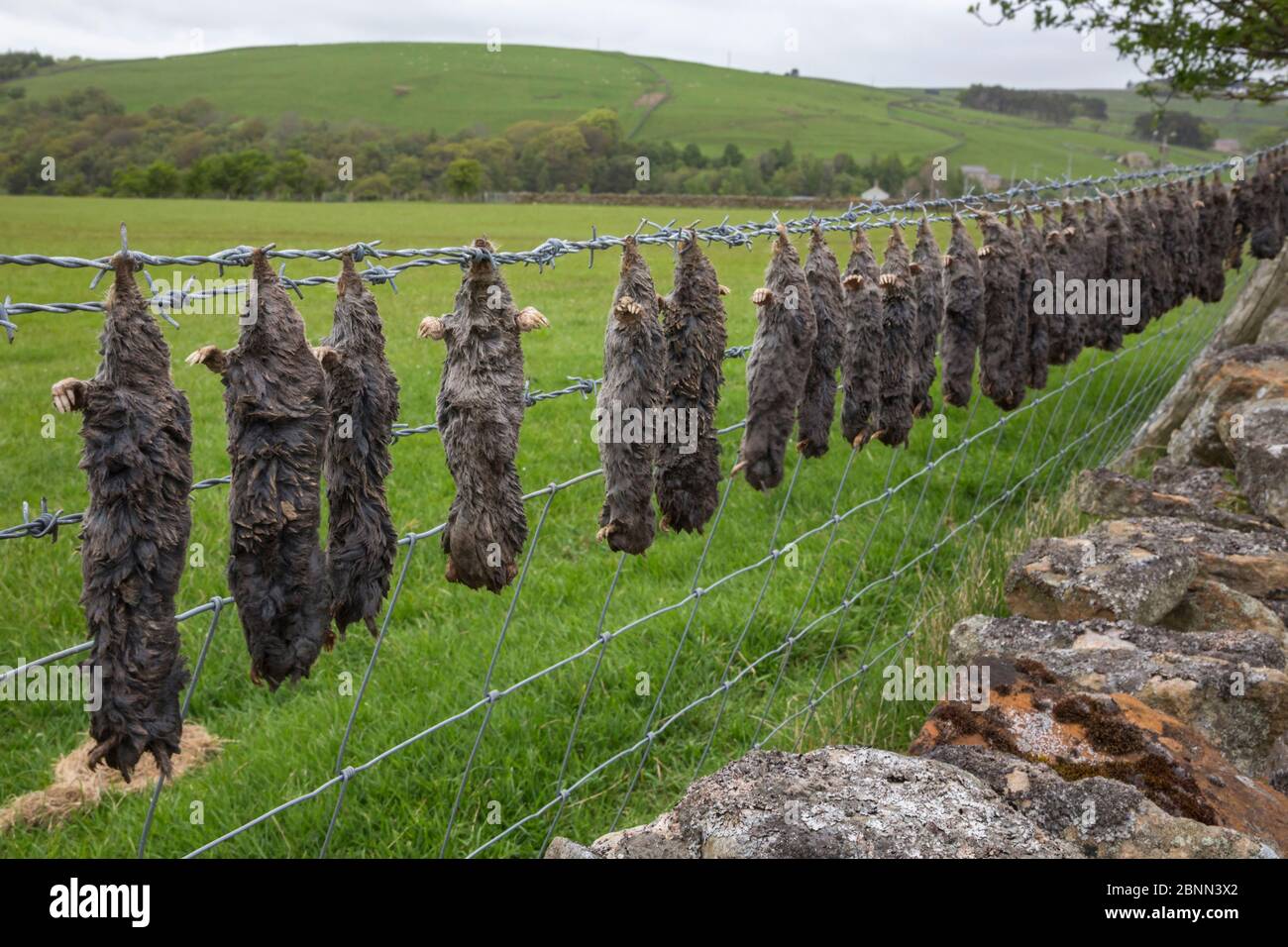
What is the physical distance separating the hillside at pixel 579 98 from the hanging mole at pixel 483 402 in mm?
56922

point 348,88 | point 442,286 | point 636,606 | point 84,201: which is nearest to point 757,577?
point 636,606

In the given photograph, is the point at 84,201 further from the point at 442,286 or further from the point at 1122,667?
the point at 1122,667

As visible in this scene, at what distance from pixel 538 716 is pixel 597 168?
24.9 m

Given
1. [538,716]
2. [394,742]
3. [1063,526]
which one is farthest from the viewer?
[1063,526]

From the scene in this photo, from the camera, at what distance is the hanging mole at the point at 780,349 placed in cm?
384

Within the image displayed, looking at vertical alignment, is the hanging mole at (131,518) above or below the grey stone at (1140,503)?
above

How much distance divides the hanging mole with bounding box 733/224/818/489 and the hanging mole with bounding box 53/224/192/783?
7.28ft

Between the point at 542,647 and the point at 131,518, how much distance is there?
4111 mm

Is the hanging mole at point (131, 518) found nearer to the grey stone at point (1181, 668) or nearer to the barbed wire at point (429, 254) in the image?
the barbed wire at point (429, 254)

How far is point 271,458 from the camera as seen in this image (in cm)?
241

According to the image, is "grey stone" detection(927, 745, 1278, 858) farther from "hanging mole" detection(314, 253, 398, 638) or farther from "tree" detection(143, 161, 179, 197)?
"tree" detection(143, 161, 179, 197)

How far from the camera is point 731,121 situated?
258 feet

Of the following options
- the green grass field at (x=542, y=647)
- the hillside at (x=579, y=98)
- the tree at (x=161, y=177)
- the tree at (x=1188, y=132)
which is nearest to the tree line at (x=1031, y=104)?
the hillside at (x=579, y=98)
